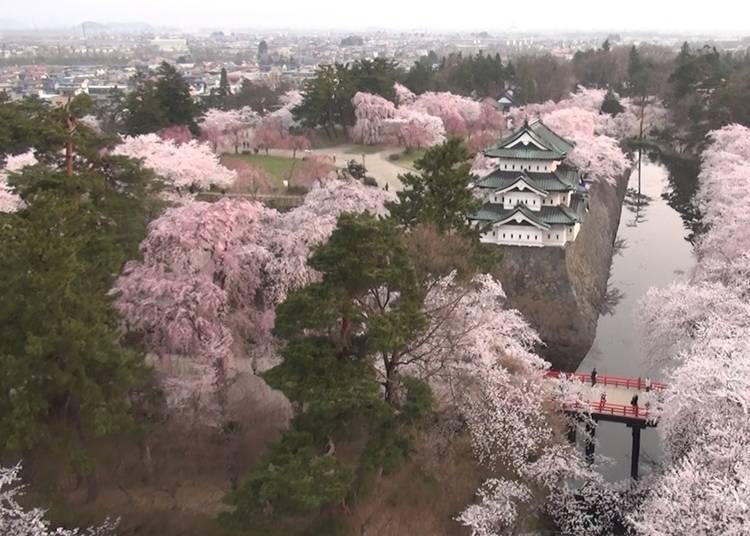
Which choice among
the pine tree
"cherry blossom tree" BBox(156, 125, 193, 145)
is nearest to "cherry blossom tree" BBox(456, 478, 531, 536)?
the pine tree

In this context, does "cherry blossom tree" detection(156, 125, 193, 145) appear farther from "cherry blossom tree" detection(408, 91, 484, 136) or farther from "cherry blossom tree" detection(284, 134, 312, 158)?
"cherry blossom tree" detection(408, 91, 484, 136)

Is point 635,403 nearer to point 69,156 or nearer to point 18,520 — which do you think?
point 18,520

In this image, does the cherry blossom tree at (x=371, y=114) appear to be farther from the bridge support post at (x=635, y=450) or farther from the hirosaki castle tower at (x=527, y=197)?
the bridge support post at (x=635, y=450)

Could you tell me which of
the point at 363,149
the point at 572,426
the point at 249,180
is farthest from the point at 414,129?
the point at 572,426

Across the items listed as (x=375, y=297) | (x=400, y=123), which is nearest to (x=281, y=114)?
(x=400, y=123)

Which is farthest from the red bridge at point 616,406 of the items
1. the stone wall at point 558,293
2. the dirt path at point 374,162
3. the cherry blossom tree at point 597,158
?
the cherry blossom tree at point 597,158
